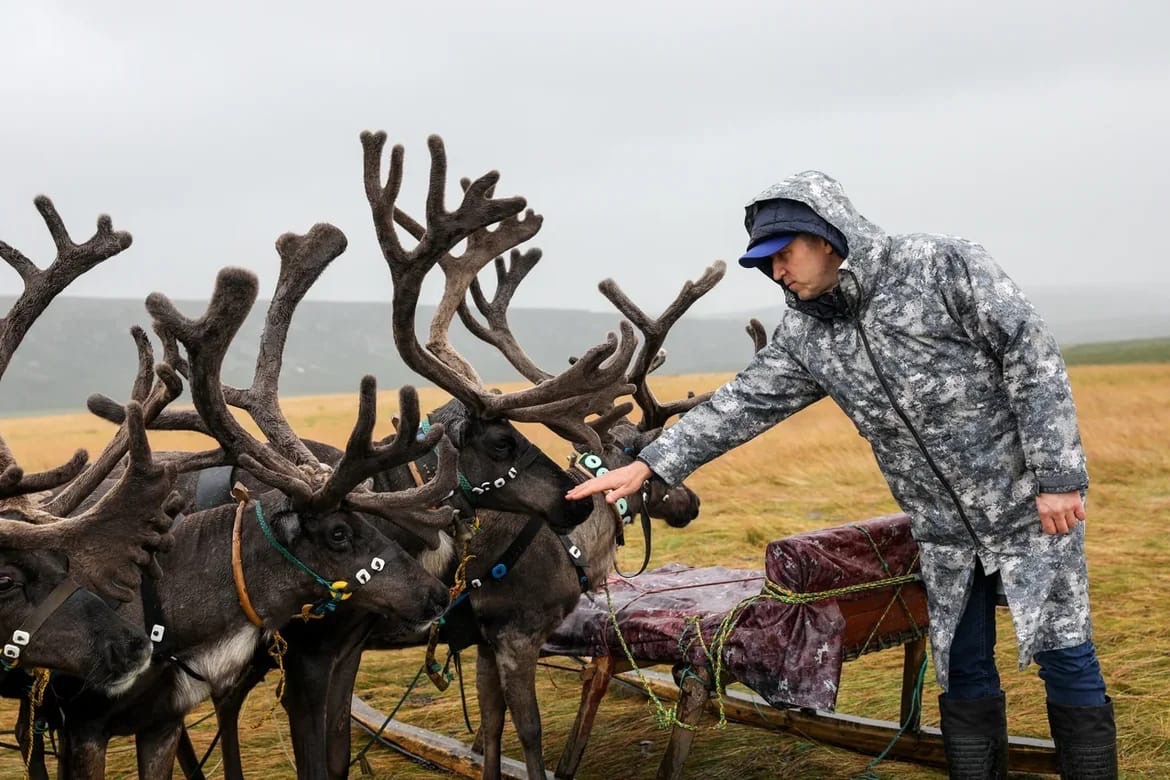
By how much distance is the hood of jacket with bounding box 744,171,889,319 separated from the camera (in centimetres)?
377

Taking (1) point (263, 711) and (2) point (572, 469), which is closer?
(2) point (572, 469)

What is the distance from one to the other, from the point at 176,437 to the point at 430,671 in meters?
34.3

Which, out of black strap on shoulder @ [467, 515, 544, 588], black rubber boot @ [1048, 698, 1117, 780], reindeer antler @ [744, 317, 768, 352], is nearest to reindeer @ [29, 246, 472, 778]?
black strap on shoulder @ [467, 515, 544, 588]

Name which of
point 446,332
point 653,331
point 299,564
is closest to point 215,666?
point 299,564

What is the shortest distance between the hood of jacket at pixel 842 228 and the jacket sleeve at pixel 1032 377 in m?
0.34

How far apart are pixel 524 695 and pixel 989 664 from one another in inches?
88.3

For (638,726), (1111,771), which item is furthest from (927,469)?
(638,726)

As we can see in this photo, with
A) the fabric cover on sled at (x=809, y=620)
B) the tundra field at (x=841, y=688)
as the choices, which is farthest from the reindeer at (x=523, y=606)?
the tundra field at (x=841, y=688)

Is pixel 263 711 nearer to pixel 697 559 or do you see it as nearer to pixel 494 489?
pixel 494 489

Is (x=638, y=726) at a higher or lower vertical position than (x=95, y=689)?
lower

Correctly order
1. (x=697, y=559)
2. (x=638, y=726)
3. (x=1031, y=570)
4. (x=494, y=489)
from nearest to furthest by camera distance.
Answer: (x=1031, y=570) → (x=494, y=489) → (x=638, y=726) → (x=697, y=559)

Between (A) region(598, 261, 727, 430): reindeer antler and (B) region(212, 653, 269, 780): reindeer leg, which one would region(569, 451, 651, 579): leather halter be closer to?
(A) region(598, 261, 727, 430): reindeer antler

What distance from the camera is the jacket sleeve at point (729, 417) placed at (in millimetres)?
4359

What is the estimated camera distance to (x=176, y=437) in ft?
122
